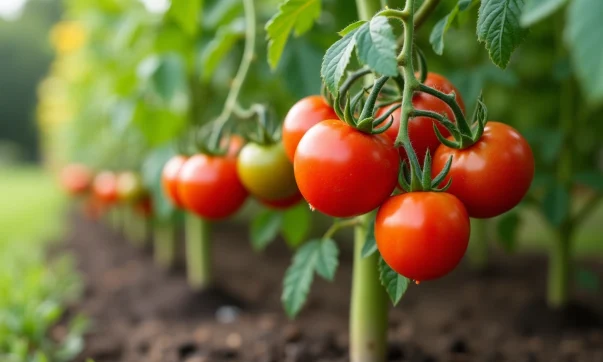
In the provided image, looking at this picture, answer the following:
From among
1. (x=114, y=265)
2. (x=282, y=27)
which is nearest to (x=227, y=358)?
(x=282, y=27)

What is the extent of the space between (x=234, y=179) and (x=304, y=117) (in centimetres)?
30

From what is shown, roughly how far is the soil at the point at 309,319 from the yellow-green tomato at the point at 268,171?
1.62 feet

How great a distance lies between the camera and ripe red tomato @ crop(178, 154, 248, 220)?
3.26 feet

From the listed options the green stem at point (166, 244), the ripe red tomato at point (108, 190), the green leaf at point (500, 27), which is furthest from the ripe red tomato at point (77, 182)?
the green leaf at point (500, 27)

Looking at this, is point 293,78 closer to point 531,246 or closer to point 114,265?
point 114,265

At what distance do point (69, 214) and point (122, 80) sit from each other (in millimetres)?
4320

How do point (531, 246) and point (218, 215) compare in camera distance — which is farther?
point (531, 246)

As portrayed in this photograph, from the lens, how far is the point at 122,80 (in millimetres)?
1706

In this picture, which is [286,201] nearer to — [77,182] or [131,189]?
[131,189]

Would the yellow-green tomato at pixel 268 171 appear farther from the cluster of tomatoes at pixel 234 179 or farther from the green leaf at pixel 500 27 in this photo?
the green leaf at pixel 500 27

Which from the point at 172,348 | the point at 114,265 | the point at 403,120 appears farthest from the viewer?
the point at 114,265

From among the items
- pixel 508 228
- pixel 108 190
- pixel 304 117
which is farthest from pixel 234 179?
pixel 108 190

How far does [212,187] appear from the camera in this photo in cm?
99

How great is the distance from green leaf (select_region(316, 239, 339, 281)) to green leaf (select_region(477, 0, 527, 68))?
16.8 inches
